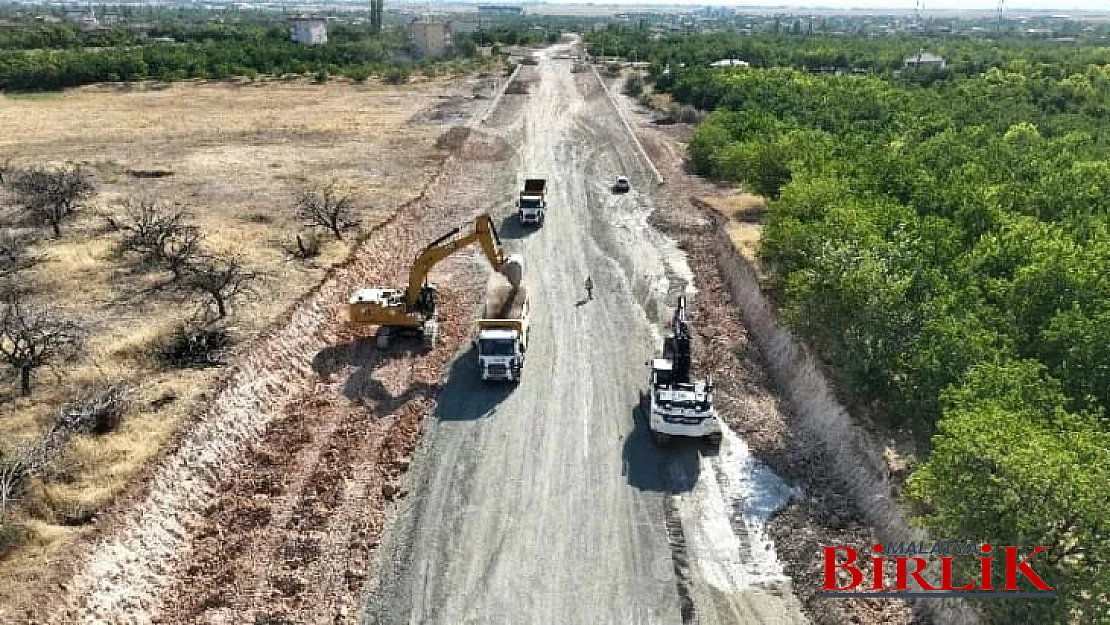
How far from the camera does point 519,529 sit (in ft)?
76.0

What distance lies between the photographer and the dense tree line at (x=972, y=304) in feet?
53.0

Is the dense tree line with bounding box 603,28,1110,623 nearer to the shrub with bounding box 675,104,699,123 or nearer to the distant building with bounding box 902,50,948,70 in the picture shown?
the shrub with bounding box 675,104,699,123

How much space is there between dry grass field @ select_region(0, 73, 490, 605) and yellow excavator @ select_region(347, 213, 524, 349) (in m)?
4.47

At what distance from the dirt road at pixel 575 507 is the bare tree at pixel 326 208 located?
14.2 meters

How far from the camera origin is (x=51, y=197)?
43219mm

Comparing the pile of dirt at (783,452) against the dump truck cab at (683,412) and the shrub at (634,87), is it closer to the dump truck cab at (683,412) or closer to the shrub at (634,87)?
the dump truck cab at (683,412)

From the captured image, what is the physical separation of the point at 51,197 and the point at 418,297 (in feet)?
87.6

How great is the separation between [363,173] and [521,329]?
1298 inches

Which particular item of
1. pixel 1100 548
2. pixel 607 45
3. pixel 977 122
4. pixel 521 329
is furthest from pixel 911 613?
pixel 607 45

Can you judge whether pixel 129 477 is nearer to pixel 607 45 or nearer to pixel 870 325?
pixel 870 325

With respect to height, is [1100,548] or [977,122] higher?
[977,122]

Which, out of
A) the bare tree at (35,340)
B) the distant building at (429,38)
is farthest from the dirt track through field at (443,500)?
the distant building at (429,38)

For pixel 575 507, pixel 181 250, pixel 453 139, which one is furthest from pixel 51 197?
pixel 575 507

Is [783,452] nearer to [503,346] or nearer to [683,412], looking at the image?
[683,412]
